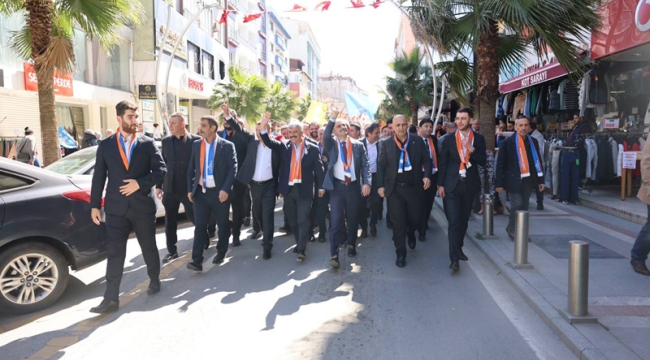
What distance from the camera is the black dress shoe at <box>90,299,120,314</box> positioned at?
186 inches

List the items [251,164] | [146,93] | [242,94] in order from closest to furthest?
[251,164] → [146,93] → [242,94]

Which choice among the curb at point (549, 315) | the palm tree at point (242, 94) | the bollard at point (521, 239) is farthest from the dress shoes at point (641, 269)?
the palm tree at point (242, 94)

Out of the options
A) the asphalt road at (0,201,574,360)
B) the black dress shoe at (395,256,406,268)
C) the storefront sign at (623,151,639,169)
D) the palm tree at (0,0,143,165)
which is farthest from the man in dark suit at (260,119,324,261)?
the storefront sign at (623,151,639,169)

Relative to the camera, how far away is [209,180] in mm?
6230

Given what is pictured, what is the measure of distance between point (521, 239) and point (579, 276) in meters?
1.71

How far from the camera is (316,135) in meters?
10.4

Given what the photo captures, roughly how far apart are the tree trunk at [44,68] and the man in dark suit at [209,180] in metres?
4.98

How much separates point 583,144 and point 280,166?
25.2ft

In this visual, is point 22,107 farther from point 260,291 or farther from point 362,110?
point 260,291

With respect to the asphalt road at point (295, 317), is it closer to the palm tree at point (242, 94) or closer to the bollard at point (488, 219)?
the bollard at point (488, 219)

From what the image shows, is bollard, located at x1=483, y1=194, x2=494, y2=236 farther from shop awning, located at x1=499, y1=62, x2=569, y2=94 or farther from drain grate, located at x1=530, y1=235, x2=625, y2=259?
shop awning, located at x1=499, y1=62, x2=569, y2=94

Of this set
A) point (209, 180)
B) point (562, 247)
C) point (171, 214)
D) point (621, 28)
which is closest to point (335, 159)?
point (209, 180)

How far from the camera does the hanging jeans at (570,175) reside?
1089cm

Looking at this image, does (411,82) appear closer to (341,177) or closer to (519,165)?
(519,165)
